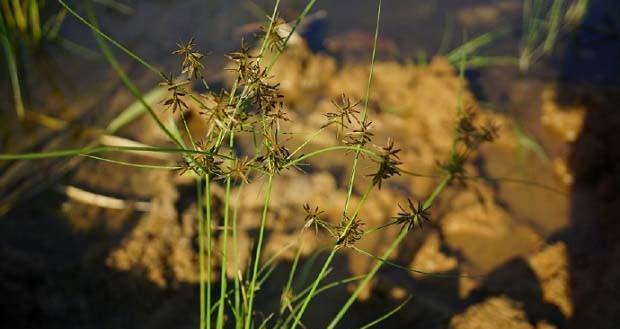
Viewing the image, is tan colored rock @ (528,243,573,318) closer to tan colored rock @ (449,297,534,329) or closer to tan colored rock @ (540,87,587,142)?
tan colored rock @ (449,297,534,329)

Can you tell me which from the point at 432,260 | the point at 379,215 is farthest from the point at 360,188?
the point at 432,260

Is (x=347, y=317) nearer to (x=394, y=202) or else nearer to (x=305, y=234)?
(x=305, y=234)

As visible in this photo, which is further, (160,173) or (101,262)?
(160,173)

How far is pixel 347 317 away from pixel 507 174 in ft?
3.88

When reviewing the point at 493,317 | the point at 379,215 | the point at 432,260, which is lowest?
the point at 493,317

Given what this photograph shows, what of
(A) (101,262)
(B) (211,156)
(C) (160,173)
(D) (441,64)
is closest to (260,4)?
(D) (441,64)

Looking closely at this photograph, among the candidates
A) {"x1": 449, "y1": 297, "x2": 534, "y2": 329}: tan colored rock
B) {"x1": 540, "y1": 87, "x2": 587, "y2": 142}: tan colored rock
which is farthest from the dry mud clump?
{"x1": 540, "y1": 87, "x2": 587, "y2": 142}: tan colored rock

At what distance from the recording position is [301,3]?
387 centimetres

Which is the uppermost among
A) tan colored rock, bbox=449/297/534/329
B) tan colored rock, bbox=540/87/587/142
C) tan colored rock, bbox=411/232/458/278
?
tan colored rock, bbox=540/87/587/142

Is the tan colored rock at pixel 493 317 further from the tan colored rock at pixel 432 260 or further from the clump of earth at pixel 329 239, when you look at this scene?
the tan colored rock at pixel 432 260

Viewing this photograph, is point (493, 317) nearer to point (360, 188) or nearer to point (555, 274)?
point (555, 274)

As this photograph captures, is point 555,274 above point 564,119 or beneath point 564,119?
beneath

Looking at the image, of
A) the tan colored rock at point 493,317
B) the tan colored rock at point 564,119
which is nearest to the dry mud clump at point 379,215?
the tan colored rock at point 493,317

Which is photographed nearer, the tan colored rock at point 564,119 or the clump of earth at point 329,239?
the clump of earth at point 329,239
